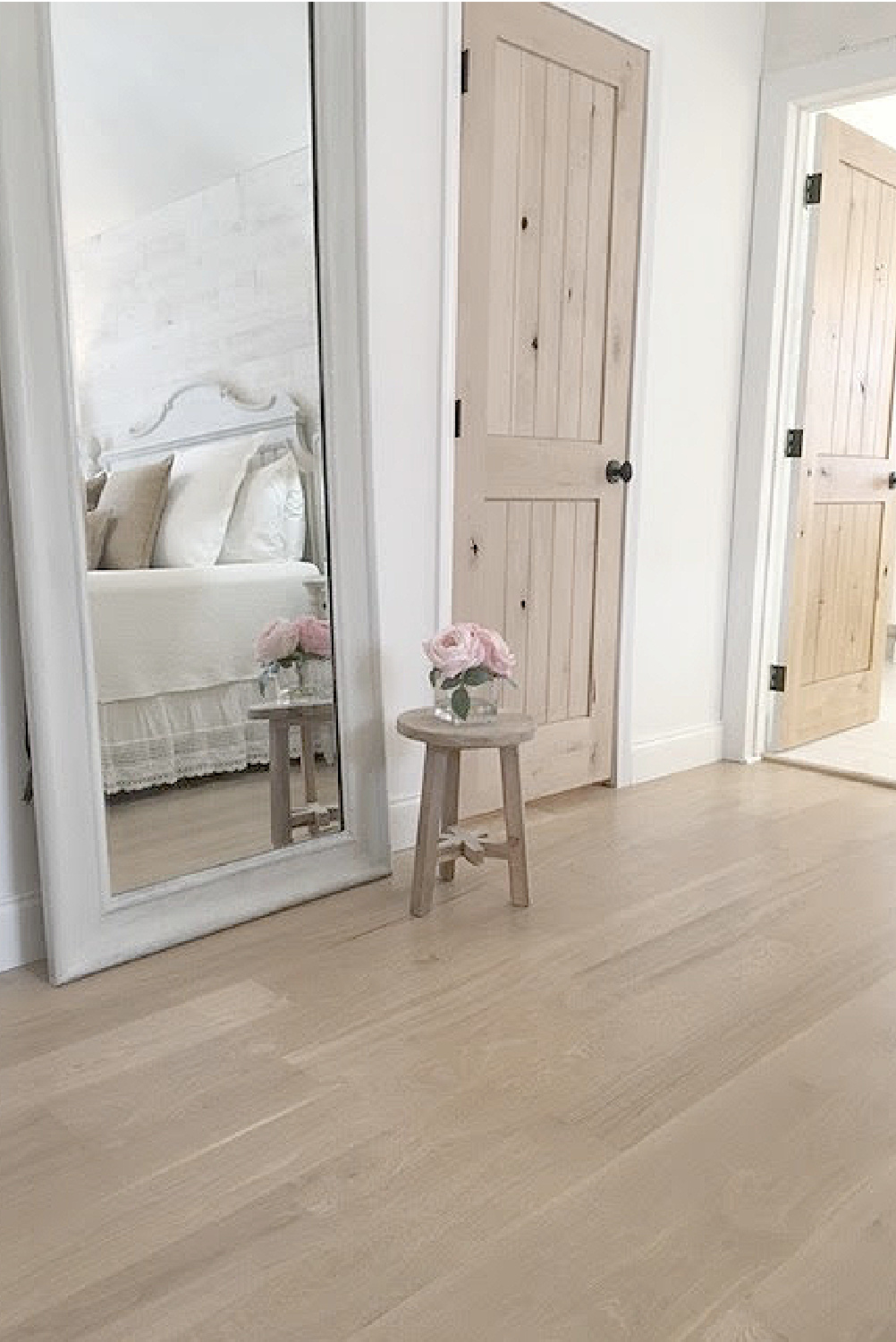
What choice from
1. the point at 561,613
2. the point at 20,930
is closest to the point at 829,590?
the point at 561,613

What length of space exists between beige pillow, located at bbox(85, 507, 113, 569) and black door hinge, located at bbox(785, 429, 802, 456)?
92.6 inches

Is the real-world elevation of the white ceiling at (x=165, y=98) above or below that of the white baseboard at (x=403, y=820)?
above

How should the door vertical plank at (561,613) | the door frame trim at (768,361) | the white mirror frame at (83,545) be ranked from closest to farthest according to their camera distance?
1. the white mirror frame at (83,545)
2. the door vertical plank at (561,613)
3. the door frame trim at (768,361)

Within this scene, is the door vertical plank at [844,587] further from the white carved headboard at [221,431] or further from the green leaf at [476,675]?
the white carved headboard at [221,431]

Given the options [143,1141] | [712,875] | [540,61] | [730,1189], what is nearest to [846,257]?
[540,61]

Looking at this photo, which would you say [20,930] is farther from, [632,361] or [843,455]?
[843,455]

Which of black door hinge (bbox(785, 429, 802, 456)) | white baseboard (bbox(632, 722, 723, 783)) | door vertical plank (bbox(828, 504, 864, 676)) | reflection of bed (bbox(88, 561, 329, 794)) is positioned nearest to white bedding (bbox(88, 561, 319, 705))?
reflection of bed (bbox(88, 561, 329, 794))

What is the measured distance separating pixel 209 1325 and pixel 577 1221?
0.46m

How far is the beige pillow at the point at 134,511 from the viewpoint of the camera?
2074 mm

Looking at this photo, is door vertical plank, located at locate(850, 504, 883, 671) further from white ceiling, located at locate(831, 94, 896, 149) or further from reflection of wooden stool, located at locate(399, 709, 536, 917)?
reflection of wooden stool, located at locate(399, 709, 536, 917)

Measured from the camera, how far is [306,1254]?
1.32 metres

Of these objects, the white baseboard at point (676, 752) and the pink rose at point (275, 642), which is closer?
the pink rose at point (275, 642)

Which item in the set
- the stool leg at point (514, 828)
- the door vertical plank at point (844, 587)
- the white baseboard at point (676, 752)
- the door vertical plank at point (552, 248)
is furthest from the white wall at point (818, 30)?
the stool leg at point (514, 828)

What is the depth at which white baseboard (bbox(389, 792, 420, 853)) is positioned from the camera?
2766mm
